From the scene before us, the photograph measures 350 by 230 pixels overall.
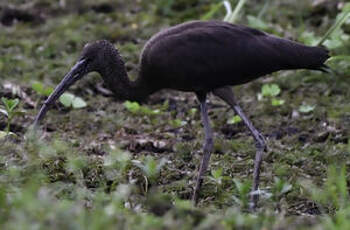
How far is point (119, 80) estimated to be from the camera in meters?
6.65

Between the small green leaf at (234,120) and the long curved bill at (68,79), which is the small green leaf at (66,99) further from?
the small green leaf at (234,120)

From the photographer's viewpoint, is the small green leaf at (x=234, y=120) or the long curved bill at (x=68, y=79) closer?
the long curved bill at (x=68, y=79)

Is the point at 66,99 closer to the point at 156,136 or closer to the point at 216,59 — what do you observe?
the point at 156,136

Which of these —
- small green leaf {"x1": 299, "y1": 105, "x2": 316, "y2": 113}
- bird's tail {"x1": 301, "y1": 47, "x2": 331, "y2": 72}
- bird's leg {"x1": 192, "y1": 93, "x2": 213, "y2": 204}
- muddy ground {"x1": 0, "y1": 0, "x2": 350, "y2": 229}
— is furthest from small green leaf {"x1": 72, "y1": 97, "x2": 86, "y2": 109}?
bird's tail {"x1": 301, "y1": 47, "x2": 331, "y2": 72}

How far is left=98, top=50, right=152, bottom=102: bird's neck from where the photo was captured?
6.61 metres

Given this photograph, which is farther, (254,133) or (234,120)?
(234,120)

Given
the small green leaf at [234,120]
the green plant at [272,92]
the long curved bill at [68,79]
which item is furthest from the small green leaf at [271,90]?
the long curved bill at [68,79]

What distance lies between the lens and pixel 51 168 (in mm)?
6172

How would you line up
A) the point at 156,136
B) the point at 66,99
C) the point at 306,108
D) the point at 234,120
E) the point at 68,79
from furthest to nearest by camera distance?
the point at 306,108 < the point at 66,99 < the point at 234,120 < the point at 156,136 < the point at 68,79

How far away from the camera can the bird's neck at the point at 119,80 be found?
661cm

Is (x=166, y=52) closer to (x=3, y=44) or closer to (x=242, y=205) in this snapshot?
(x=242, y=205)

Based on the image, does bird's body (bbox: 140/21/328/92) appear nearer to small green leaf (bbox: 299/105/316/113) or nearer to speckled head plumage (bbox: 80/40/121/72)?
speckled head plumage (bbox: 80/40/121/72)

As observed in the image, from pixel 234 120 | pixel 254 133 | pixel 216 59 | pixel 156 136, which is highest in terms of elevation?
pixel 216 59

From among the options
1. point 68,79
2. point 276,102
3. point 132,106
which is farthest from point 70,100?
point 276,102
